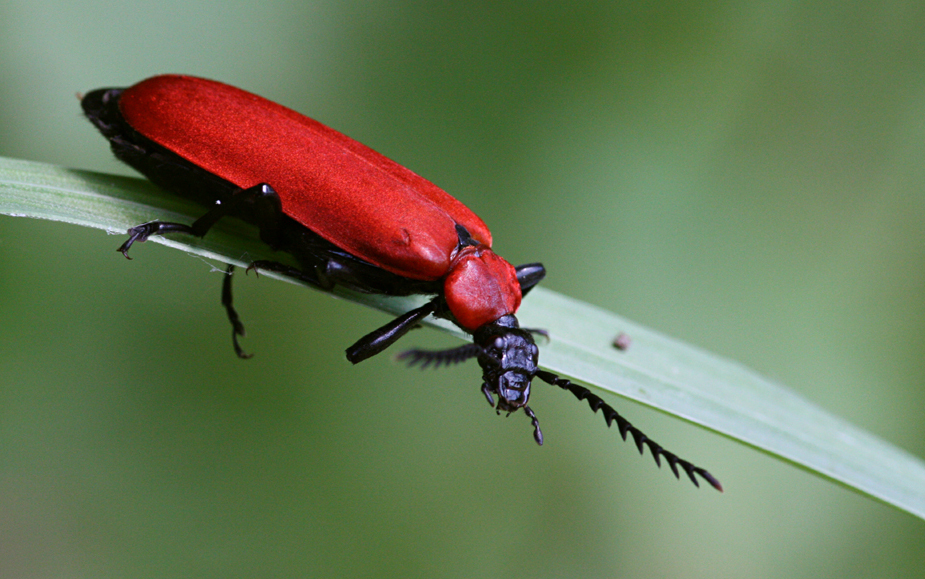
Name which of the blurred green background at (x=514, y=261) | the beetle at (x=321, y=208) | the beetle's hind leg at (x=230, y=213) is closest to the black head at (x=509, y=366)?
the beetle at (x=321, y=208)

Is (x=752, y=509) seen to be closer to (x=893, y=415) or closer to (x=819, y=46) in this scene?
(x=893, y=415)

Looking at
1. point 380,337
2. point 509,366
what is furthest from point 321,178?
point 509,366

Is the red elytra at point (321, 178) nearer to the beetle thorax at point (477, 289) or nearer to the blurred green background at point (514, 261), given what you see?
the beetle thorax at point (477, 289)

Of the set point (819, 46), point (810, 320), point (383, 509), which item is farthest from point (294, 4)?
point (810, 320)

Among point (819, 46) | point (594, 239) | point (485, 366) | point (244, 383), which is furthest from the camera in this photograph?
point (819, 46)

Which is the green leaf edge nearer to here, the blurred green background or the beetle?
the beetle

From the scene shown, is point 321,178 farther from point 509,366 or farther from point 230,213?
point 509,366

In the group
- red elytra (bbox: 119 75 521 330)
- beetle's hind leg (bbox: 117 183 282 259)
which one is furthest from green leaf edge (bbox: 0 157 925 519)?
red elytra (bbox: 119 75 521 330)
